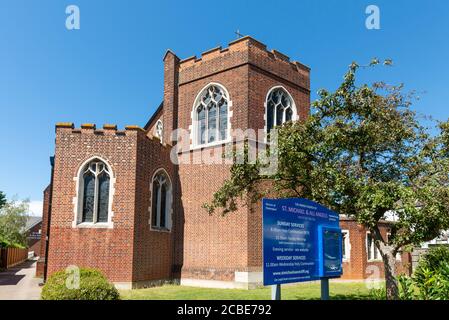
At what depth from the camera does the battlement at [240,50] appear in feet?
62.2

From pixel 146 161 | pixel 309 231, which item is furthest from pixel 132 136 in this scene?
pixel 309 231

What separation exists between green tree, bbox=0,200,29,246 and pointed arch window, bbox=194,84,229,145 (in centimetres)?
4084

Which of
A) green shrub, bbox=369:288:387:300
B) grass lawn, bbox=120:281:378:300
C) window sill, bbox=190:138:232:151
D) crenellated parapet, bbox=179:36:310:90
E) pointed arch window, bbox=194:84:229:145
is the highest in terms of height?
crenellated parapet, bbox=179:36:310:90

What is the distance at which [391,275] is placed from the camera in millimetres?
11328

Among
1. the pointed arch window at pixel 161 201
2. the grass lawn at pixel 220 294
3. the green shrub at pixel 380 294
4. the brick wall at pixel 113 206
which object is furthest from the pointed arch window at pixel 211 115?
the green shrub at pixel 380 294

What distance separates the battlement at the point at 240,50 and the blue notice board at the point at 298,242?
11585 millimetres

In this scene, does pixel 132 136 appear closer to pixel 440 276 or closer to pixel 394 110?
pixel 394 110

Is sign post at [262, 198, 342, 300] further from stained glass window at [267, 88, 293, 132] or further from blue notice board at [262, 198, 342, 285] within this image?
stained glass window at [267, 88, 293, 132]

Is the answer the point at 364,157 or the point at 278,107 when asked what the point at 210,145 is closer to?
the point at 278,107

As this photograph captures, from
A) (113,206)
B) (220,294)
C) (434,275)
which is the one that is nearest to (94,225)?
(113,206)

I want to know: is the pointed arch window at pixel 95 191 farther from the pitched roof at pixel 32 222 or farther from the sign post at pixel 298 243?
the pitched roof at pixel 32 222

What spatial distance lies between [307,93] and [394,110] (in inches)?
397

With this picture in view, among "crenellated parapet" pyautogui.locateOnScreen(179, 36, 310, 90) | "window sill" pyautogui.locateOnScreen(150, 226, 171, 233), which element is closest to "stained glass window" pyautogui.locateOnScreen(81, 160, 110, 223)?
"window sill" pyautogui.locateOnScreen(150, 226, 171, 233)

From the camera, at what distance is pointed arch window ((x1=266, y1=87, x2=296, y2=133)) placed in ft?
64.8
